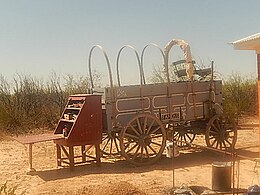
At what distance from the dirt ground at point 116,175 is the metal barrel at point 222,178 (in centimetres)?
41

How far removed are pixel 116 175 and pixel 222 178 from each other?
262cm

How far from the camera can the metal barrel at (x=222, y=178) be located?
7.36 m

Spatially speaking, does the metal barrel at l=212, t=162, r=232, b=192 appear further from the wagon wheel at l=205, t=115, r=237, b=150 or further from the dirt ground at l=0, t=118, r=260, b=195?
the wagon wheel at l=205, t=115, r=237, b=150

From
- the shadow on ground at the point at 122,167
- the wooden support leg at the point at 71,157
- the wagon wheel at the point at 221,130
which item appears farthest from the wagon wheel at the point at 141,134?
the wagon wheel at the point at 221,130

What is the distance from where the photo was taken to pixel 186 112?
1093 centimetres

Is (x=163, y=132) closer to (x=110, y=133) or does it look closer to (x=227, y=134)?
(x=110, y=133)

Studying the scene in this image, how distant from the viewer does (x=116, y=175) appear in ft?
29.9

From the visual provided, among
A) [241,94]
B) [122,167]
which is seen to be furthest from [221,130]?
[241,94]

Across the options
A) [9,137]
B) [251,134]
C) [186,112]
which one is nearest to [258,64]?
[186,112]

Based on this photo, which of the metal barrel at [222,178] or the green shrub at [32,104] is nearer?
the metal barrel at [222,178]

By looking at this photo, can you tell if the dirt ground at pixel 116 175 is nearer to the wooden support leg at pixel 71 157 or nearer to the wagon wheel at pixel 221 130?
the wooden support leg at pixel 71 157

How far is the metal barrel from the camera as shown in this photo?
7355 millimetres

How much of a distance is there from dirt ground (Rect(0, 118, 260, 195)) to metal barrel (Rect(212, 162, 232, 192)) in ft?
1.36

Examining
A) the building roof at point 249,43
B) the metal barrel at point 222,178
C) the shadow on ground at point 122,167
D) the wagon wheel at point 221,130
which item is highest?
the building roof at point 249,43
